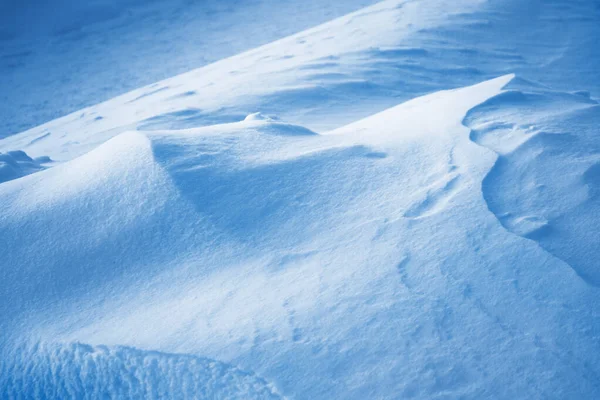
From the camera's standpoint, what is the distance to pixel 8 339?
48.7 inches

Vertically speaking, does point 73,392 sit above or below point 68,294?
below

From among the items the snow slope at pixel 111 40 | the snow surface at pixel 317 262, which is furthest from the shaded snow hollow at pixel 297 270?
the snow slope at pixel 111 40

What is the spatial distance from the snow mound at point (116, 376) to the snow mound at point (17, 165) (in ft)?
4.86

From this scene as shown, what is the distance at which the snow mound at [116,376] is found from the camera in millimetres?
1096

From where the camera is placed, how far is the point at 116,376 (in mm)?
1151

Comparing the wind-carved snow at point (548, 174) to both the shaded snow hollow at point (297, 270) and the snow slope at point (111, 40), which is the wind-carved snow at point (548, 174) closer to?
the shaded snow hollow at point (297, 270)

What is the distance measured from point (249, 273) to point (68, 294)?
51 centimetres

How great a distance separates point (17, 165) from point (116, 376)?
185 centimetres

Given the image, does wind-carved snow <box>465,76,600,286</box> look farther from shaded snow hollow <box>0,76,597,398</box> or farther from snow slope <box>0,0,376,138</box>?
snow slope <box>0,0,376,138</box>

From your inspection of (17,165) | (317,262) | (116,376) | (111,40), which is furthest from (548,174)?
(111,40)

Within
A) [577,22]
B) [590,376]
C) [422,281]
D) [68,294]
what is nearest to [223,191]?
[68,294]

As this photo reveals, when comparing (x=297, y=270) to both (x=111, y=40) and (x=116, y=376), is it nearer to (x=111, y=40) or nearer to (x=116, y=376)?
(x=116, y=376)

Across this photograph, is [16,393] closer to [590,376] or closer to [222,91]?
[590,376]

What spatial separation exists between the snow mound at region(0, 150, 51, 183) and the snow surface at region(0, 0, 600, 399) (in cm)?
71
